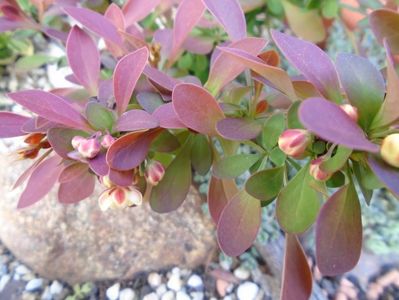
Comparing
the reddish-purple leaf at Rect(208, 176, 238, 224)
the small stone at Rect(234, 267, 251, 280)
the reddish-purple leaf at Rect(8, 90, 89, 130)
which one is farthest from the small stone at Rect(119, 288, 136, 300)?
the reddish-purple leaf at Rect(8, 90, 89, 130)

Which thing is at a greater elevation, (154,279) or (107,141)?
(107,141)

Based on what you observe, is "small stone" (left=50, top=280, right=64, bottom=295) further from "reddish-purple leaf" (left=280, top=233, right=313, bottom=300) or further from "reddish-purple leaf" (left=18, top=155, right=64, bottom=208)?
"reddish-purple leaf" (left=280, top=233, right=313, bottom=300)

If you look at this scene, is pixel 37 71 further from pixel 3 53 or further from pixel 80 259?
pixel 80 259

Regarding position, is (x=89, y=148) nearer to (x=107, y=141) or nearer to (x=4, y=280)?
(x=107, y=141)

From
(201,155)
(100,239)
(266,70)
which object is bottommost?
(100,239)

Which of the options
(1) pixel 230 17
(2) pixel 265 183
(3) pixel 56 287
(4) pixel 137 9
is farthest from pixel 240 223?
(3) pixel 56 287
